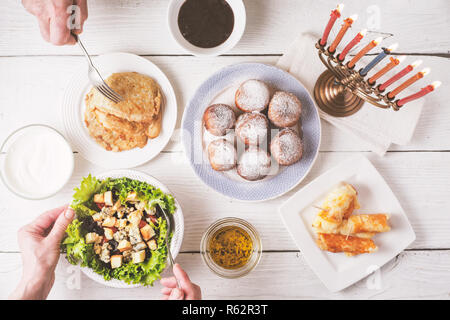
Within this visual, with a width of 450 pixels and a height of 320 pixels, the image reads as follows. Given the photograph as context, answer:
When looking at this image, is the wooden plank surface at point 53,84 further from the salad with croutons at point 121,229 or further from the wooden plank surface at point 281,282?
the wooden plank surface at point 281,282

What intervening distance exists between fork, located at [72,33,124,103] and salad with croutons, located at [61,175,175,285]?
0.32 metres

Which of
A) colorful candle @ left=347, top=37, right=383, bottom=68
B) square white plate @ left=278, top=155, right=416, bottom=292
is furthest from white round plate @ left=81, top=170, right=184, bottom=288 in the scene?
colorful candle @ left=347, top=37, right=383, bottom=68

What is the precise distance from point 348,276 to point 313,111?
2.32ft

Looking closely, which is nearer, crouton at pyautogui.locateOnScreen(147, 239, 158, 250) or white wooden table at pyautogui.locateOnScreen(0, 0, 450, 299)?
crouton at pyautogui.locateOnScreen(147, 239, 158, 250)


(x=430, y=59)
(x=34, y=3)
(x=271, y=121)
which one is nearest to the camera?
(x=34, y=3)

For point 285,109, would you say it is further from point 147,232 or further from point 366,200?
point 147,232

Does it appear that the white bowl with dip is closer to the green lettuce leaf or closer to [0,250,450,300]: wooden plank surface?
the green lettuce leaf

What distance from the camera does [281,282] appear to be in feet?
4.98

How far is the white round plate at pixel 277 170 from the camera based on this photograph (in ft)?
4.72

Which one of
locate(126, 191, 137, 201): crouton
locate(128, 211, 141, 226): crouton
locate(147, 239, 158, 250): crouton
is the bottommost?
locate(147, 239, 158, 250): crouton

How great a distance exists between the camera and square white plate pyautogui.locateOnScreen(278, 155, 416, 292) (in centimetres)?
146

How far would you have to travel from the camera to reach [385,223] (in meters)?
1.42
